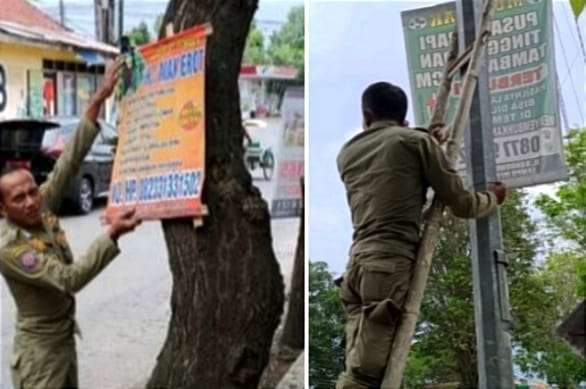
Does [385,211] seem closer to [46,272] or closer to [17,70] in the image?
[46,272]

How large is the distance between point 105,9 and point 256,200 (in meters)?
1.03

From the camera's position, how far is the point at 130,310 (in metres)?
4.27

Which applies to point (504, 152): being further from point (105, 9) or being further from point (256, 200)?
point (105, 9)

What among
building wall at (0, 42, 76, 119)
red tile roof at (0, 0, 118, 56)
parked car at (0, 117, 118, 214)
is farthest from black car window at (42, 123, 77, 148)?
red tile roof at (0, 0, 118, 56)

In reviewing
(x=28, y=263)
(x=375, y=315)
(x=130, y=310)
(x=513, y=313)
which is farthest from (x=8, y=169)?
(x=513, y=313)

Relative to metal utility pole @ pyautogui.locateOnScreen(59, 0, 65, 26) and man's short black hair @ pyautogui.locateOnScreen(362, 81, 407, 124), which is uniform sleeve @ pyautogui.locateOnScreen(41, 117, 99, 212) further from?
man's short black hair @ pyautogui.locateOnScreen(362, 81, 407, 124)

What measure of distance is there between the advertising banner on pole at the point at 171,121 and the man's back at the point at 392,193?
2.91ft

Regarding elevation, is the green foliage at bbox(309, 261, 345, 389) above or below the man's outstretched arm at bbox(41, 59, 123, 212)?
below

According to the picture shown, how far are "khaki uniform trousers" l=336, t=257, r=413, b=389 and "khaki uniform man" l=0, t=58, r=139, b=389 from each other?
0.73 metres

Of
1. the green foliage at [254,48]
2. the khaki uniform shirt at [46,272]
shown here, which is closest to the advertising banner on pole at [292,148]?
the green foliage at [254,48]

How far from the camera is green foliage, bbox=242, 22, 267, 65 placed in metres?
4.09

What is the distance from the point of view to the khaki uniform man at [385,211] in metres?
2.98

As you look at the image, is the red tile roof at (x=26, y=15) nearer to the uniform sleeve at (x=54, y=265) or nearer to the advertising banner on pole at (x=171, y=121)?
the advertising banner on pole at (x=171, y=121)

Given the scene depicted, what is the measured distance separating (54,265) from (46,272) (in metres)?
0.03
